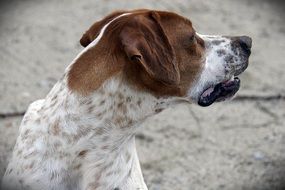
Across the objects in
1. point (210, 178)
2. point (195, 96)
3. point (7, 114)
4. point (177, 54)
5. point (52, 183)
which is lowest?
point (210, 178)

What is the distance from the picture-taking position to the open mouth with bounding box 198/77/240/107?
376 cm

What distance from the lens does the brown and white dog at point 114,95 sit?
345 centimetres

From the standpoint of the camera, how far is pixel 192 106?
603 centimetres

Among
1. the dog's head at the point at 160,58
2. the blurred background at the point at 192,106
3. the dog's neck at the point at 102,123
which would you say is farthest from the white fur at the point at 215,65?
the blurred background at the point at 192,106

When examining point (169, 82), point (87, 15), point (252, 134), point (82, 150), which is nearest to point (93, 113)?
point (82, 150)

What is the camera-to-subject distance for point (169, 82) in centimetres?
343

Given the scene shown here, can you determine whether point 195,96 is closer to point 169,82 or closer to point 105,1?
point 169,82

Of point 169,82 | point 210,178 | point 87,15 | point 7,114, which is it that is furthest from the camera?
point 87,15

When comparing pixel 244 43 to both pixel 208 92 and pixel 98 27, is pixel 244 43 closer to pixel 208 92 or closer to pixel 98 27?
pixel 208 92

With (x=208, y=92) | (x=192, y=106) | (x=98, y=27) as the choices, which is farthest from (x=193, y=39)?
(x=192, y=106)

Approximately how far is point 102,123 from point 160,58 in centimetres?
51

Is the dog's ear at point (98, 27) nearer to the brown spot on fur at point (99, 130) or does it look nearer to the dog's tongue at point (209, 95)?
the brown spot on fur at point (99, 130)

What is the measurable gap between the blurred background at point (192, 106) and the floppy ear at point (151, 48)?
1.84 metres

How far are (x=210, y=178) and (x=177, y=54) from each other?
1.87m
